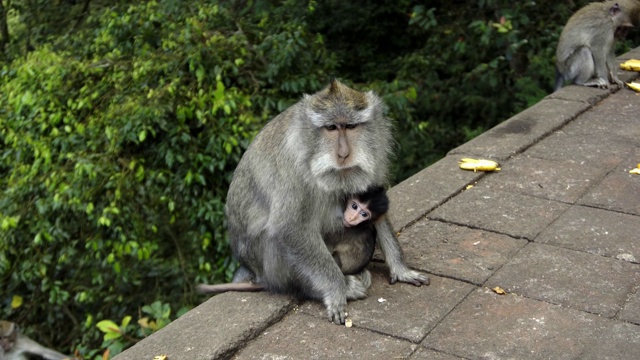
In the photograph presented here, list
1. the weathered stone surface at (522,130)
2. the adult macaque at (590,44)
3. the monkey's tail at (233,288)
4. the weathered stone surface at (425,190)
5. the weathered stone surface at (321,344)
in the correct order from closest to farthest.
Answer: the weathered stone surface at (321,344) < the monkey's tail at (233,288) < the weathered stone surface at (425,190) < the weathered stone surface at (522,130) < the adult macaque at (590,44)

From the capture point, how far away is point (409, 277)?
13.9 feet

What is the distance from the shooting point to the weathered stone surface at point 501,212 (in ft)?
15.8

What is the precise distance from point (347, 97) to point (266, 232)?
2.38 ft

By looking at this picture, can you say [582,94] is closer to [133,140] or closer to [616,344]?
[133,140]

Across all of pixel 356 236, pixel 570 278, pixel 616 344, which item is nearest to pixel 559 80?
pixel 570 278

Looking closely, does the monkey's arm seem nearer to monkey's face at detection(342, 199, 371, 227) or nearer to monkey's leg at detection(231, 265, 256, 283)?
monkey's face at detection(342, 199, 371, 227)

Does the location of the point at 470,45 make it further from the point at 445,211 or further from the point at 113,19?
the point at 445,211

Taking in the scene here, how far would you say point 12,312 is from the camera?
804cm

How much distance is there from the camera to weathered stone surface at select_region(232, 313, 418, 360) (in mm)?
3602

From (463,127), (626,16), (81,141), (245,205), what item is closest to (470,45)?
(463,127)

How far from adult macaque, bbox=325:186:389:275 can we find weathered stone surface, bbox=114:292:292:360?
13.5 inches

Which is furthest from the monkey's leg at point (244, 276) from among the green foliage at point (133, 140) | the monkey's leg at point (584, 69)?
the monkey's leg at point (584, 69)

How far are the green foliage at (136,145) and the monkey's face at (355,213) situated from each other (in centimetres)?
182

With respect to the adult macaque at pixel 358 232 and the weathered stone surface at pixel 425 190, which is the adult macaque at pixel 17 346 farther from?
the adult macaque at pixel 358 232
